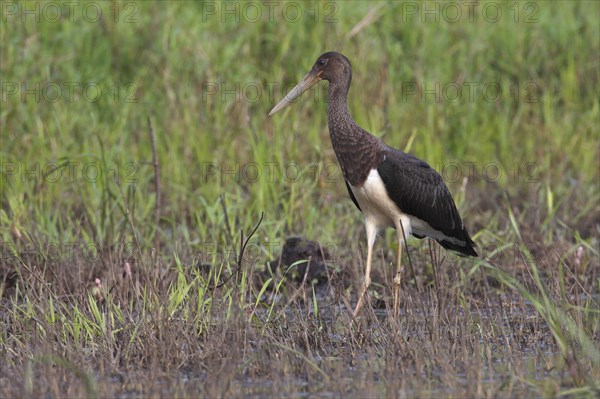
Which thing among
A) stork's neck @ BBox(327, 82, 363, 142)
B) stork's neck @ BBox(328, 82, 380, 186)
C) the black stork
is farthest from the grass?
stork's neck @ BBox(327, 82, 363, 142)

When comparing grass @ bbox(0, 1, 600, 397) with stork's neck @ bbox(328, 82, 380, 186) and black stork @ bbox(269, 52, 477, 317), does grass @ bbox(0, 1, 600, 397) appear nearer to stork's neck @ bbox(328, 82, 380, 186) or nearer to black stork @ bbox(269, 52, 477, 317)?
black stork @ bbox(269, 52, 477, 317)

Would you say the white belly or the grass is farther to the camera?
the white belly

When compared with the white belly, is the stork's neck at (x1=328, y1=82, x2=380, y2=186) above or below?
above

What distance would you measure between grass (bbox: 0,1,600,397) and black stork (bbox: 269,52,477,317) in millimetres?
215

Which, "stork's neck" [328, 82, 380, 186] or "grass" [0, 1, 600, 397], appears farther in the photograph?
"stork's neck" [328, 82, 380, 186]

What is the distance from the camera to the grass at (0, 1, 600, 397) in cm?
471

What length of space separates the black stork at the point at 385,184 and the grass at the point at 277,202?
215 millimetres

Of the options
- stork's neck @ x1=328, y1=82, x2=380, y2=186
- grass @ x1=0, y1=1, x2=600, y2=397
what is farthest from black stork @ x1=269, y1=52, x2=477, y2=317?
grass @ x1=0, y1=1, x2=600, y2=397

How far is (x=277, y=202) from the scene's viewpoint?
24.7 feet

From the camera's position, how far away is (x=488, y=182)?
8969 mm

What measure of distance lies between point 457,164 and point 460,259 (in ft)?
7.41

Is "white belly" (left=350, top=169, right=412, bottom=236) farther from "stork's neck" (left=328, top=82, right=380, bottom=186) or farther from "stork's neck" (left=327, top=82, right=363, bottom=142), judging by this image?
Result: "stork's neck" (left=327, top=82, right=363, bottom=142)

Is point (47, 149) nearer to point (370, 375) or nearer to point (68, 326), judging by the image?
point (68, 326)

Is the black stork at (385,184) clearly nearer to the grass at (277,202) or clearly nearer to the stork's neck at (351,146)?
the stork's neck at (351,146)
